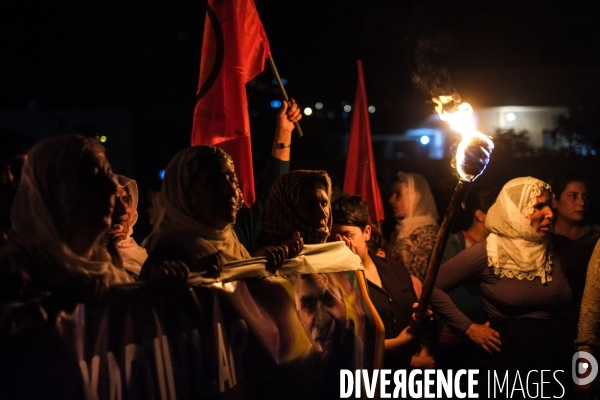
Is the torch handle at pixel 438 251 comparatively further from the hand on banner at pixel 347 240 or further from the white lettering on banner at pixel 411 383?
the hand on banner at pixel 347 240

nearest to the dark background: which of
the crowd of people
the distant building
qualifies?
the distant building

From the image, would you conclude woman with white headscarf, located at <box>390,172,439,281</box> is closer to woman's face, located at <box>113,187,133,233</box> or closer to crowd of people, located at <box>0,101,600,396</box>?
crowd of people, located at <box>0,101,600,396</box>

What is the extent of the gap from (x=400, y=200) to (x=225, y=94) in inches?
123

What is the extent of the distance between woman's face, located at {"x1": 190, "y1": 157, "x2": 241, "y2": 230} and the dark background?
516cm

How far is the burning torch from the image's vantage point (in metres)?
3.61

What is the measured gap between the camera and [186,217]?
3.62m

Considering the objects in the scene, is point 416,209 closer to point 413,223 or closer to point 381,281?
point 413,223

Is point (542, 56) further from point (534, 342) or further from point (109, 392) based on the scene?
point (109, 392)

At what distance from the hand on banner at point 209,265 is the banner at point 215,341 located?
0.04 m

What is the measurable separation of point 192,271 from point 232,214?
0.36m

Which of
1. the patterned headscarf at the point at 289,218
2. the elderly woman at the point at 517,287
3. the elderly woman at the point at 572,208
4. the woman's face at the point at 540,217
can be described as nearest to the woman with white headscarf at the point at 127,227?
the patterned headscarf at the point at 289,218

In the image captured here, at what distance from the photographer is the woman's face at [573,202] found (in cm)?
721

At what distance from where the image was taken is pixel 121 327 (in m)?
3.19

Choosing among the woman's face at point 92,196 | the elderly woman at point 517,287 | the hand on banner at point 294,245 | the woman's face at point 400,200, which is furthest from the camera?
the woman's face at point 400,200
